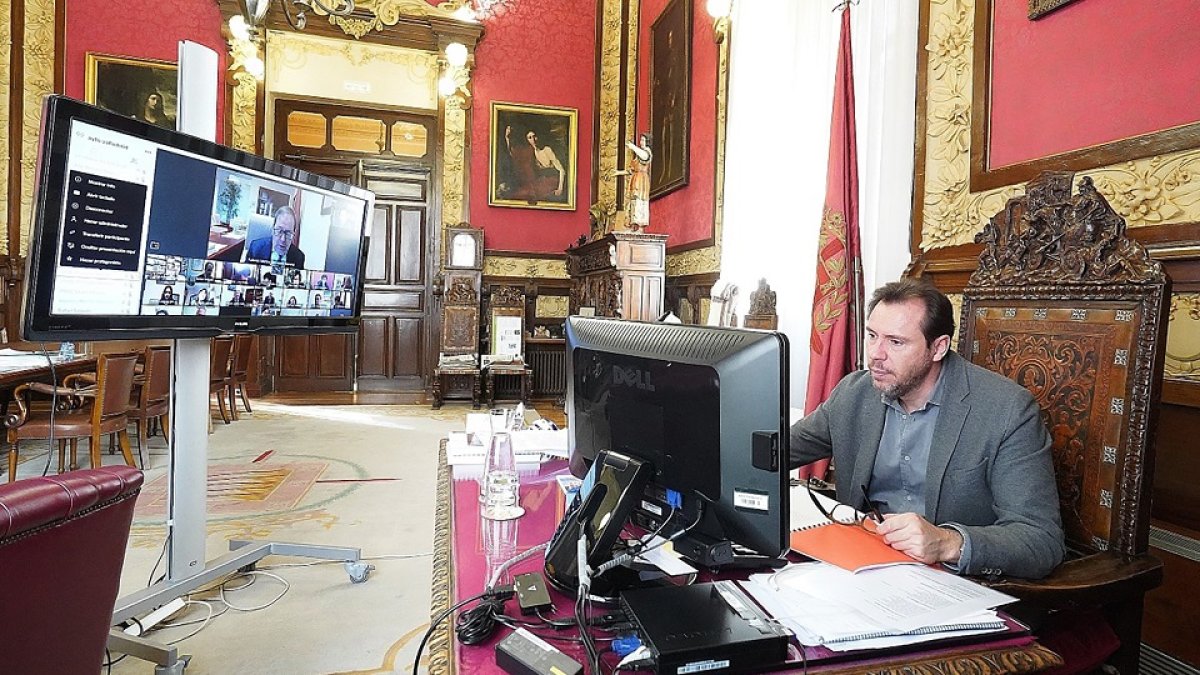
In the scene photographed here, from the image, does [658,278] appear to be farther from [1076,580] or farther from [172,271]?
[1076,580]

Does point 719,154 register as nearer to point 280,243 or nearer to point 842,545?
point 280,243

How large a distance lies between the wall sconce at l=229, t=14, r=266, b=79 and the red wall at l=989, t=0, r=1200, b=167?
7.34 meters

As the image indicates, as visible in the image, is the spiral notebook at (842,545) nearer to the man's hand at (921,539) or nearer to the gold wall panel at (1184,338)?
the man's hand at (921,539)

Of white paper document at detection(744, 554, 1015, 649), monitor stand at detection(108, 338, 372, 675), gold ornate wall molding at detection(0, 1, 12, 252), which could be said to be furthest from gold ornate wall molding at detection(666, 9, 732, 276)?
gold ornate wall molding at detection(0, 1, 12, 252)

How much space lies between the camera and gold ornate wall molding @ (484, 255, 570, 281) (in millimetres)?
7730

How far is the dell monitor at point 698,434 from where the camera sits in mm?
964

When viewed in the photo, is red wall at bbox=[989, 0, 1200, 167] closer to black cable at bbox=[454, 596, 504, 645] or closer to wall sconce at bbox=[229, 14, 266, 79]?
black cable at bbox=[454, 596, 504, 645]

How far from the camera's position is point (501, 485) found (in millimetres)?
1446

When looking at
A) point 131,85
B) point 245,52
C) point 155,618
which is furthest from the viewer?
point 245,52

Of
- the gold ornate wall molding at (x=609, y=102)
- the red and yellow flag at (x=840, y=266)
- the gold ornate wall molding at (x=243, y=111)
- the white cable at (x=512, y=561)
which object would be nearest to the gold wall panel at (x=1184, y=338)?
the red and yellow flag at (x=840, y=266)

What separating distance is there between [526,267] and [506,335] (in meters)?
0.99

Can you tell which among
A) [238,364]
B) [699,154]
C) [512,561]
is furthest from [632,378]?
[238,364]

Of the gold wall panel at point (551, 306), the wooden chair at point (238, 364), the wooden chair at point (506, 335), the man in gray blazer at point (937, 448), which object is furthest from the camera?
the gold wall panel at point (551, 306)

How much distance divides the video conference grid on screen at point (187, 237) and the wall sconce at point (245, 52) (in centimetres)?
575
